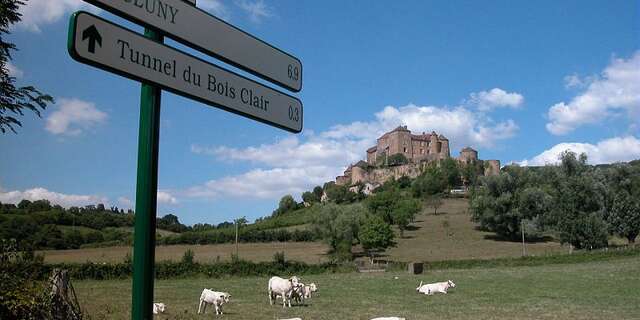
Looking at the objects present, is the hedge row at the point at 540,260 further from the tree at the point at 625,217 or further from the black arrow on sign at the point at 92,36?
the black arrow on sign at the point at 92,36

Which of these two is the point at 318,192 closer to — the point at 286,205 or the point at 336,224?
the point at 286,205

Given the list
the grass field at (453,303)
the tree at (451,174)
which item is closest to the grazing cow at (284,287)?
the grass field at (453,303)

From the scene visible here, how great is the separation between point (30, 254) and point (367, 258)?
72116mm

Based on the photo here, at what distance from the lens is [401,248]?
83.5 m

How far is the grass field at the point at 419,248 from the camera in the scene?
67875mm

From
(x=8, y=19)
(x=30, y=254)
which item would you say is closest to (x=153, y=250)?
(x=30, y=254)

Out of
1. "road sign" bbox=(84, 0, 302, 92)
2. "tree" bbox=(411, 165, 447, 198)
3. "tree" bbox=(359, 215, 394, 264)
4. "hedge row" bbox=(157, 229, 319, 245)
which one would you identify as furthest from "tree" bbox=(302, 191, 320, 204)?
"road sign" bbox=(84, 0, 302, 92)

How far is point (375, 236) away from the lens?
79562mm

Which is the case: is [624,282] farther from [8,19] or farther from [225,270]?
[8,19]

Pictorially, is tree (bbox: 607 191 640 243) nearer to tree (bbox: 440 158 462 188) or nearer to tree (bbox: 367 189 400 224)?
tree (bbox: 367 189 400 224)

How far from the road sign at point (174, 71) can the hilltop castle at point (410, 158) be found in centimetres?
17636

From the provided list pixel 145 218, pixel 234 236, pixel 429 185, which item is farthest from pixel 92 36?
pixel 429 185

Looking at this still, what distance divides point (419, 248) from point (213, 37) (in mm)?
80065

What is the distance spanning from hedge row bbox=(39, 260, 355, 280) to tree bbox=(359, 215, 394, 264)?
24145 millimetres
